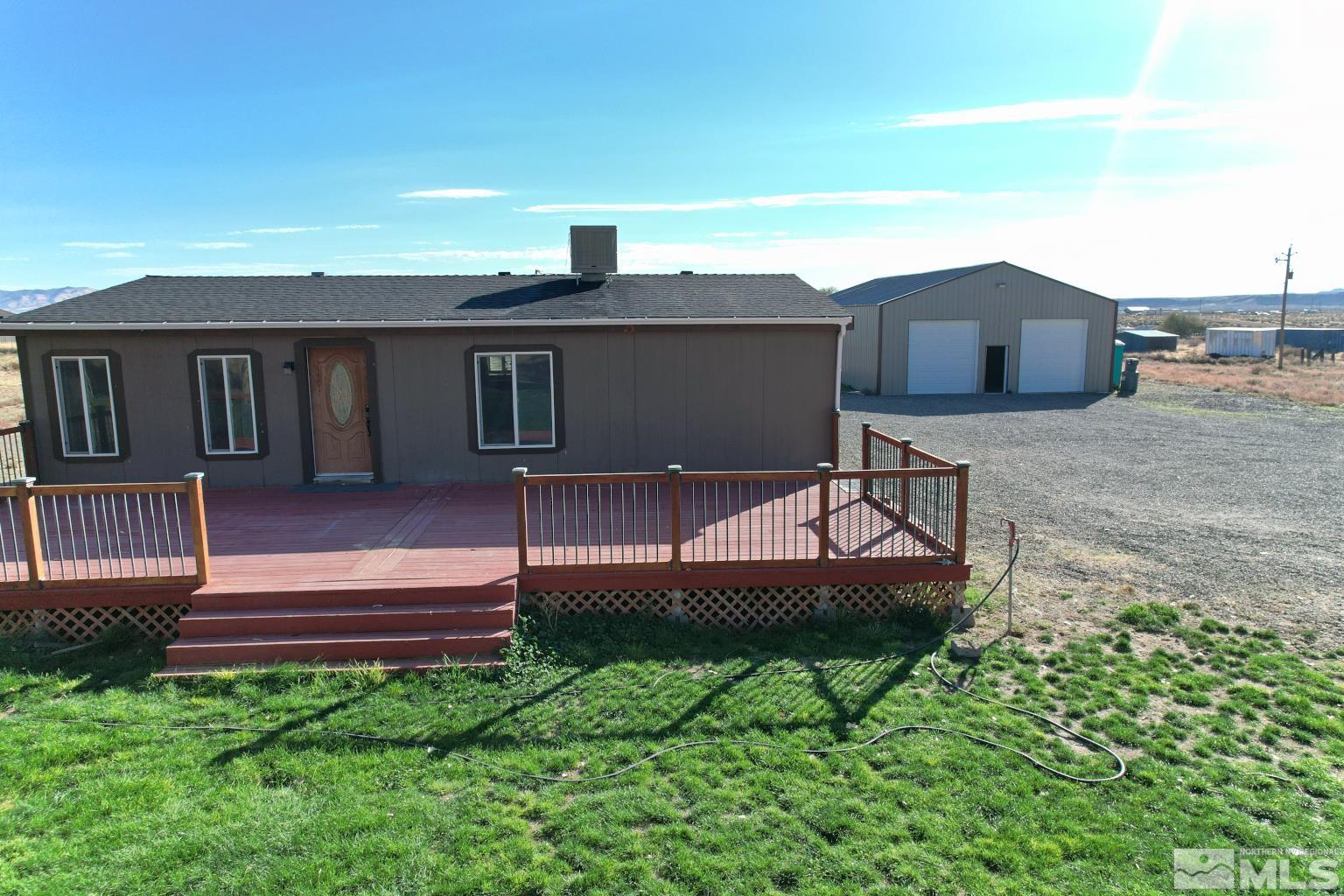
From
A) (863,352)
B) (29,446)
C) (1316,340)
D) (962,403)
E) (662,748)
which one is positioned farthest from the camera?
(1316,340)

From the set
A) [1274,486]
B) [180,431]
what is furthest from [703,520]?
[1274,486]

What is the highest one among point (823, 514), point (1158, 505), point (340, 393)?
point (340, 393)

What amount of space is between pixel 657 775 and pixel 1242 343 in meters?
51.3

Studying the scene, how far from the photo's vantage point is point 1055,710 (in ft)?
19.3

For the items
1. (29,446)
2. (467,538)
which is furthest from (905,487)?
(29,446)

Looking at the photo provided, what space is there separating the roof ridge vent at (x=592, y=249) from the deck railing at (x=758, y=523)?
4285 millimetres

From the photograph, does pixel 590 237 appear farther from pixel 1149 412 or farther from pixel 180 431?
pixel 1149 412

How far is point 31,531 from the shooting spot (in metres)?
6.88

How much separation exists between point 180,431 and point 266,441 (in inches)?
44.7

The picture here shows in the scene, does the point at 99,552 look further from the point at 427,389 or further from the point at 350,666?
the point at 427,389

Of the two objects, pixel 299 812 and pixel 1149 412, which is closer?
pixel 299 812

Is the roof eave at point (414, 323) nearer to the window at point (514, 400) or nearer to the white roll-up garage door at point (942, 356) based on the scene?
the window at point (514, 400)

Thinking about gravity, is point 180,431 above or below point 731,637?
above

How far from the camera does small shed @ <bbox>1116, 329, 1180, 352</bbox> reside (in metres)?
46.3
